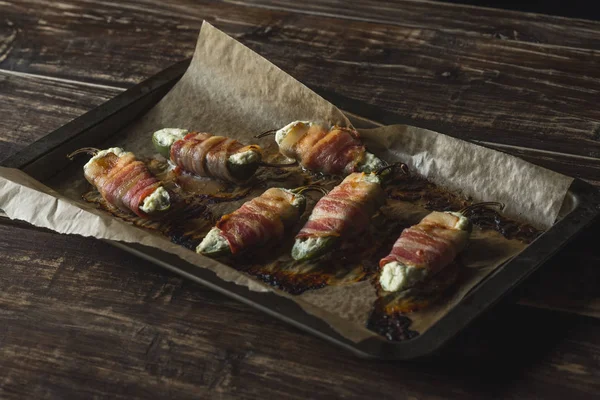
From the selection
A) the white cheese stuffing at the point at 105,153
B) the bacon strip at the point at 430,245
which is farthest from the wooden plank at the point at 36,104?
the bacon strip at the point at 430,245

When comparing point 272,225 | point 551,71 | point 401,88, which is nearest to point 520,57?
point 551,71

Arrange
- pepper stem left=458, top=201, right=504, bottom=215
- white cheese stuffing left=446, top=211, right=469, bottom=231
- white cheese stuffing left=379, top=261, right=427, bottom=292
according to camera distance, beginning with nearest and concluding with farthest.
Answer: white cheese stuffing left=379, top=261, right=427, bottom=292, white cheese stuffing left=446, top=211, right=469, bottom=231, pepper stem left=458, top=201, right=504, bottom=215

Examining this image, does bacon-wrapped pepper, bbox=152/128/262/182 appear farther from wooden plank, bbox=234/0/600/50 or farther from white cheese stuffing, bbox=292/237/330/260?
wooden plank, bbox=234/0/600/50

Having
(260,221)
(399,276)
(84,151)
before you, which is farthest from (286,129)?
(399,276)

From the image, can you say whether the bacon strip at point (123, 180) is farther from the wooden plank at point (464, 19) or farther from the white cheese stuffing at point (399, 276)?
the wooden plank at point (464, 19)

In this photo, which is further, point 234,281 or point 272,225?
point 272,225

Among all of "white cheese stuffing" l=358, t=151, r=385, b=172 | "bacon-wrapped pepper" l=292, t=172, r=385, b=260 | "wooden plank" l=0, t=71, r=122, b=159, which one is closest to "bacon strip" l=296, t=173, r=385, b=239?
"bacon-wrapped pepper" l=292, t=172, r=385, b=260

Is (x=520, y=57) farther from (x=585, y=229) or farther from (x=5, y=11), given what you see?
(x=5, y=11)
